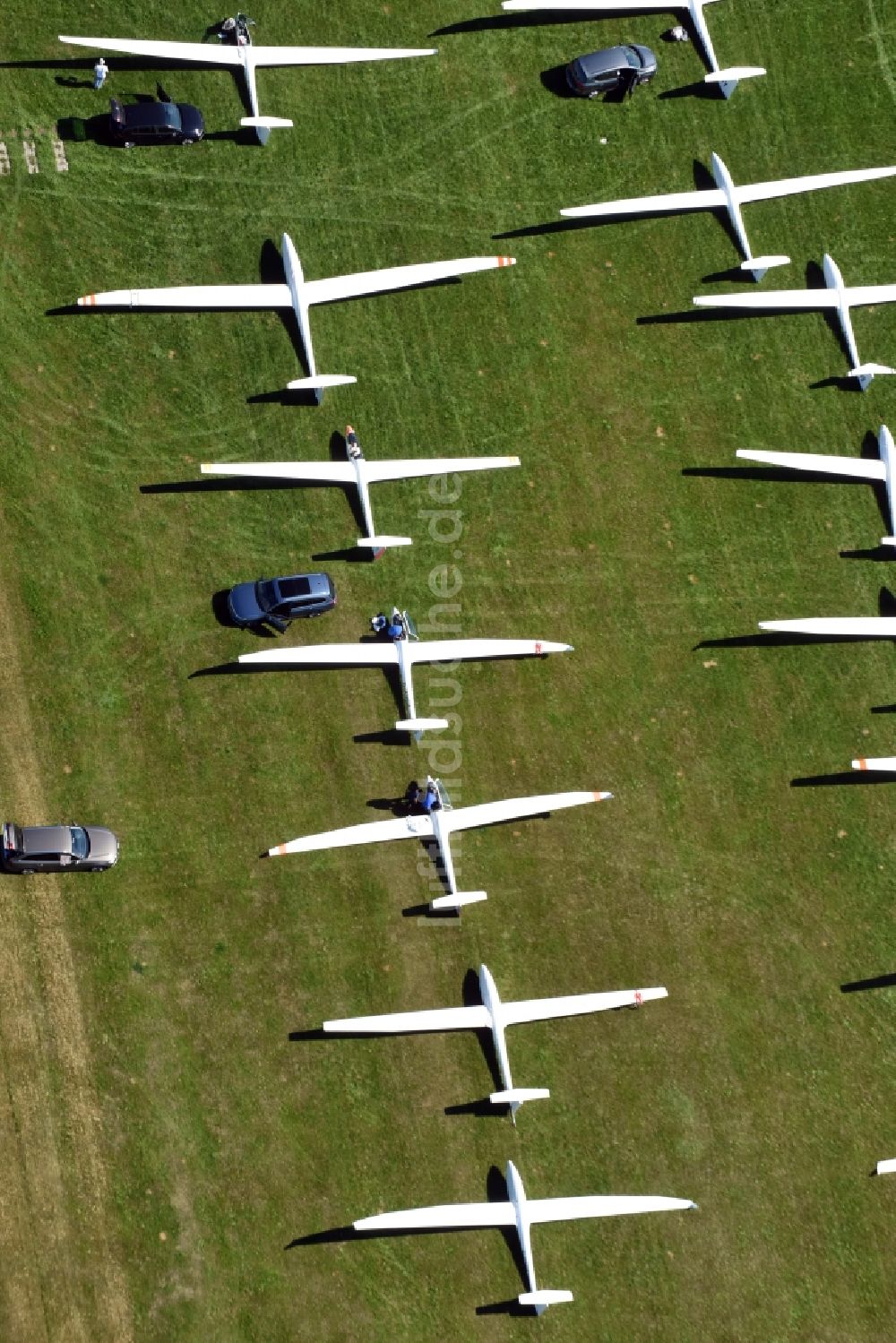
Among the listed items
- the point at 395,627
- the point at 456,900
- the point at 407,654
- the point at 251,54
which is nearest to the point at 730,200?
the point at 251,54

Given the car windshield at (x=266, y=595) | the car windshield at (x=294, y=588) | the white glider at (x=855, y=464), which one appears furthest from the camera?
the white glider at (x=855, y=464)

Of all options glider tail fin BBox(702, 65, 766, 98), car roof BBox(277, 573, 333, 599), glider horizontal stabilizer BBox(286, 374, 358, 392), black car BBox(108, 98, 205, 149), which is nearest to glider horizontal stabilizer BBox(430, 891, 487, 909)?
car roof BBox(277, 573, 333, 599)

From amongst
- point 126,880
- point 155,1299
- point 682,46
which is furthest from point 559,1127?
point 682,46

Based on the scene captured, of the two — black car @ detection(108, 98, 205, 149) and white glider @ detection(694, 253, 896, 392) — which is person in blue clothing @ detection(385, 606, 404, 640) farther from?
black car @ detection(108, 98, 205, 149)

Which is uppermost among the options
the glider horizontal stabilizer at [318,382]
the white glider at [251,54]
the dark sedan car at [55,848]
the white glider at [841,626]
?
the white glider at [251,54]

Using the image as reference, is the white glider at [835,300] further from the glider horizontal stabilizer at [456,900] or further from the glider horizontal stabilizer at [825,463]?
the glider horizontal stabilizer at [456,900]

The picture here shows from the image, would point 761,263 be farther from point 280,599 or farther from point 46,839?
point 46,839

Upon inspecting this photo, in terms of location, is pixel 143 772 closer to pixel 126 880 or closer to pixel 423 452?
pixel 126 880

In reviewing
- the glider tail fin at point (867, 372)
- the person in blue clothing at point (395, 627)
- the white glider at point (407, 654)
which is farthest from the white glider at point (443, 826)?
the glider tail fin at point (867, 372)
